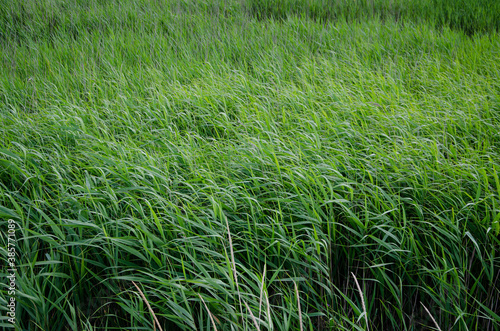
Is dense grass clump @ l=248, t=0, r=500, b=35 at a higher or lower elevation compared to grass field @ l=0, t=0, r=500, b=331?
higher

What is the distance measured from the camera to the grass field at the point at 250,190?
1530 mm

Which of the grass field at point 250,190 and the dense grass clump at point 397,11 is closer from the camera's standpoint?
the grass field at point 250,190

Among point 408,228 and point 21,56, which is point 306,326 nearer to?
point 408,228

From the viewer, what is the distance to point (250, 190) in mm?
2092

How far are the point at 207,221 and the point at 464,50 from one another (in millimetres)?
4541

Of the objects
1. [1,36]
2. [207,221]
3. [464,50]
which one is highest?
[1,36]

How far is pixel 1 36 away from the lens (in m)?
4.93

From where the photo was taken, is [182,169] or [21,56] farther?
[21,56]

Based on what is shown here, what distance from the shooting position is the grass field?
1.53 m

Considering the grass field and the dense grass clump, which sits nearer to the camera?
the grass field

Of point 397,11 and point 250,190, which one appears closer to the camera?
point 250,190

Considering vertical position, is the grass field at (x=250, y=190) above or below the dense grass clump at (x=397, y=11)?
below

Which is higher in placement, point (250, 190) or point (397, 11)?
point (397, 11)

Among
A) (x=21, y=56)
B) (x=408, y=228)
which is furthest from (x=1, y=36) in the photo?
(x=408, y=228)
